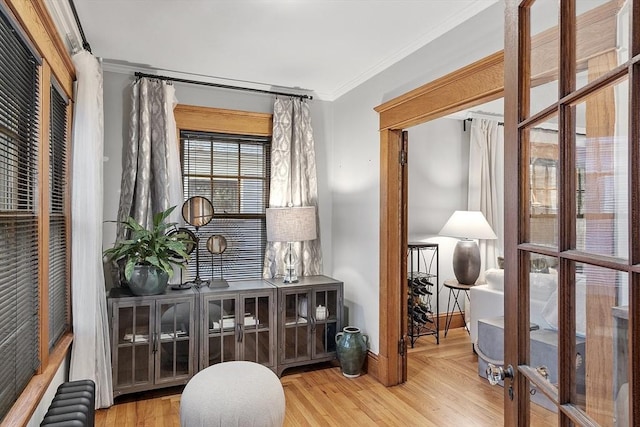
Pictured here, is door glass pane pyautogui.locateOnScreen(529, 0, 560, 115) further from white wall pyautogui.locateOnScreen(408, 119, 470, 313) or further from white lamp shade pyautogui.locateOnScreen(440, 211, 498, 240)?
white wall pyautogui.locateOnScreen(408, 119, 470, 313)

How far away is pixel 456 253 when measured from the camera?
4.56 m

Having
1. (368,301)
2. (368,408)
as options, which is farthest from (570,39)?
(368,301)

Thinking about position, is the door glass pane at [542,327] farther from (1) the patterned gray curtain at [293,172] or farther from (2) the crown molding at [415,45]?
(1) the patterned gray curtain at [293,172]

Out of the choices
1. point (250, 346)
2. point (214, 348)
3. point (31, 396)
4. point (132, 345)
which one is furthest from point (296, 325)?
point (31, 396)

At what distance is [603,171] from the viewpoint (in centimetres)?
83

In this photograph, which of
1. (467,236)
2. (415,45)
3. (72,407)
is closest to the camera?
(72,407)

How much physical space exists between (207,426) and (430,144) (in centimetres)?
380

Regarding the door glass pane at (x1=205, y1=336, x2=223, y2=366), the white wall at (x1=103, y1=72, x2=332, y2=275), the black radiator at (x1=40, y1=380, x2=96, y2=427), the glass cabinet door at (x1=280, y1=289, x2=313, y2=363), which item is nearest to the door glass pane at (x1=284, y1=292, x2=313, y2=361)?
the glass cabinet door at (x1=280, y1=289, x2=313, y2=363)

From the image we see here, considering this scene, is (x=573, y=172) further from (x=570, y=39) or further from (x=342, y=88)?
(x=342, y=88)

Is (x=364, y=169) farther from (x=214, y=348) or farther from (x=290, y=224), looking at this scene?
(x=214, y=348)

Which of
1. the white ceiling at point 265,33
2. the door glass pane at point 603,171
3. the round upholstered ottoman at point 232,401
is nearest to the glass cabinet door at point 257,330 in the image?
the round upholstered ottoman at point 232,401

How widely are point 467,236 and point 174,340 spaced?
301 cm

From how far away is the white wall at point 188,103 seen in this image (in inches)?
130

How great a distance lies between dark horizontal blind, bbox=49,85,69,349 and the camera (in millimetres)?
2322
